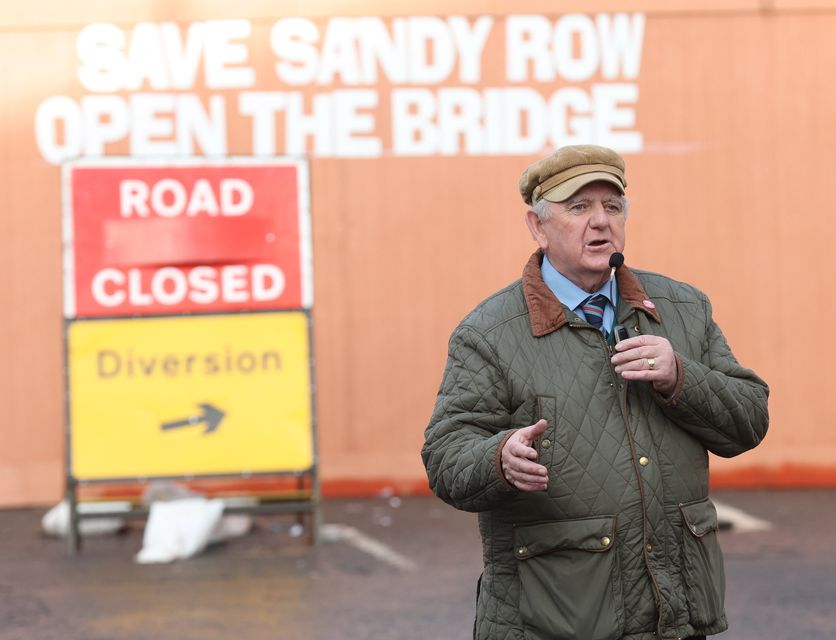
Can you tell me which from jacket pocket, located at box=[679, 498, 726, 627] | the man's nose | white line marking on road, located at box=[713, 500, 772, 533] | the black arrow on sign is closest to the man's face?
the man's nose

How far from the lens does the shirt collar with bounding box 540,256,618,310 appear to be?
3.12 metres

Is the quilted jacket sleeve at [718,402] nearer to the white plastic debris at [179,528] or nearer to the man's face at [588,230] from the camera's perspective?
the man's face at [588,230]

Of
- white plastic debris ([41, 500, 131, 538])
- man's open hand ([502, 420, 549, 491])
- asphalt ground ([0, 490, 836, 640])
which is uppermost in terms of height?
man's open hand ([502, 420, 549, 491])

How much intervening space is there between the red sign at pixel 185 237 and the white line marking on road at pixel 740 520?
276 centimetres

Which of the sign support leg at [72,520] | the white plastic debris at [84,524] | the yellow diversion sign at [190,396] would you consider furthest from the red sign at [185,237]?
the white plastic debris at [84,524]

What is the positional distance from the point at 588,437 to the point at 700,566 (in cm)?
39

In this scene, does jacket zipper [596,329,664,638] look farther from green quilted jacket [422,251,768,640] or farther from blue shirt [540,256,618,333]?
blue shirt [540,256,618,333]

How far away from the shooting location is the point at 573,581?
114 inches

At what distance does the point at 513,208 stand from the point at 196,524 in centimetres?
303

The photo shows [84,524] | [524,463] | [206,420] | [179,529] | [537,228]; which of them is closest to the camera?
[524,463]

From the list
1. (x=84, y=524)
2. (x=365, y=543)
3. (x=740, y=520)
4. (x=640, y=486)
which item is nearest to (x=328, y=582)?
(x=365, y=543)

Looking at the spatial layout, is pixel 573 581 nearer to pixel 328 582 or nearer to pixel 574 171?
pixel 574 171

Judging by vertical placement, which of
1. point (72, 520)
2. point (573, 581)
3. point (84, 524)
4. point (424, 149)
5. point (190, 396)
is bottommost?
point (84, 524)

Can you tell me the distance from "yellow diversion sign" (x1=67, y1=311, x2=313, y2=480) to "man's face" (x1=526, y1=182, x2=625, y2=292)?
432cm
